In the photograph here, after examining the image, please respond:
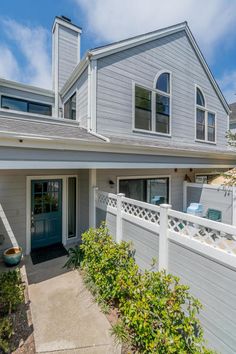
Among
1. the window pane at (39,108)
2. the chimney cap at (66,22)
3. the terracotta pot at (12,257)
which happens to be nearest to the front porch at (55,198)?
the terracotta pot at (12,257)

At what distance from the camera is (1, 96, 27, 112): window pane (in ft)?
30.7

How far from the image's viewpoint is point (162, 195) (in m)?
8.54

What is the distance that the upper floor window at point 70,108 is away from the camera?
8273mm

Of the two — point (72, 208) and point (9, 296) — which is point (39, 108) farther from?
point (9, 296)

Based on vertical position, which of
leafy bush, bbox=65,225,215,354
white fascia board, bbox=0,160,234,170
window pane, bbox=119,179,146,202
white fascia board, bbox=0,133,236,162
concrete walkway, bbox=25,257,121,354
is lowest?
concrete walkway, bbox=25,257,121,354

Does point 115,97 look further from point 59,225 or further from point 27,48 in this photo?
point 27,48

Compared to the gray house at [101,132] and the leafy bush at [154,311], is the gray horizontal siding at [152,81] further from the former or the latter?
the leafy bush at [154,311]

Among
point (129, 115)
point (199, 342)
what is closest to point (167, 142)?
point (129, 115)

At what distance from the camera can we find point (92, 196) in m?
6.12

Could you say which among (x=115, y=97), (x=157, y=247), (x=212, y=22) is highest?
(x=212, y=22)

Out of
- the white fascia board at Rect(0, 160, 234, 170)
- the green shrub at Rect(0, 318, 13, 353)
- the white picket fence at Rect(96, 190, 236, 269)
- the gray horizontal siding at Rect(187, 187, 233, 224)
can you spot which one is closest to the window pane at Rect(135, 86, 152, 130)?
the white fascia board at Rect(0, 160, 234, 170)

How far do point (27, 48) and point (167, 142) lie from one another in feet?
32.0

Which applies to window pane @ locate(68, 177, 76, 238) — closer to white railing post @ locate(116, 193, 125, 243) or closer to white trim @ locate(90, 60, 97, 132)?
white trim @ locate(90, 60, 97, 132)

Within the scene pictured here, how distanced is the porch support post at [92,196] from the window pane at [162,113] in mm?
3859
